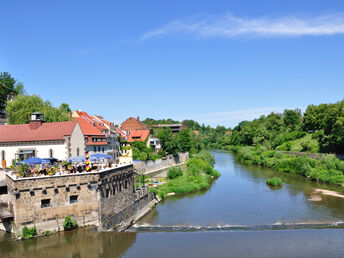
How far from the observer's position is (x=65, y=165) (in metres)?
27.4

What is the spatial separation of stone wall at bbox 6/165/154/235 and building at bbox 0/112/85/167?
1228 centimetres

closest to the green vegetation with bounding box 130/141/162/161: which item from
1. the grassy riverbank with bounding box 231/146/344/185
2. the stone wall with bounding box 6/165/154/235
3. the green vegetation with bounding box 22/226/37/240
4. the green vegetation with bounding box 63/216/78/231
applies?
the grassy riverbank with bounding box 231/146/344/185

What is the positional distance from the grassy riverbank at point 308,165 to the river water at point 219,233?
12360 mm

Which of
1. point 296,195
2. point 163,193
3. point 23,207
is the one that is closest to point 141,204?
Answer: point 163,193

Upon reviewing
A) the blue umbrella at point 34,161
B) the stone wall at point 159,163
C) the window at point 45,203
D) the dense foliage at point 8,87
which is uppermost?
the dense foliage at point 8,87

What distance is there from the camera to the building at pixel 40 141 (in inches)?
1441

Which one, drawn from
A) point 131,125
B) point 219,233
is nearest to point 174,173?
point 219,233

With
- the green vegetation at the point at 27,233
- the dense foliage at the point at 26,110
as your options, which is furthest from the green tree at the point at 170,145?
the green vegetation at the point at 27,233

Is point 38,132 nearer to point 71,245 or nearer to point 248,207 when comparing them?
point 71,245

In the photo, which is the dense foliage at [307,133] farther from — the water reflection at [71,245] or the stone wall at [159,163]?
the water reflection at [71,245]

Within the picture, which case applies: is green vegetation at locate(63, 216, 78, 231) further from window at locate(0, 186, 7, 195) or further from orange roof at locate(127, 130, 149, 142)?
orange roof at locate(127, 130, 149, 142)

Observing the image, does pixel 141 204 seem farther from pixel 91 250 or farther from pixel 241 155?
pixel 241 155

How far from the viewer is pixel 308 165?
58688mm

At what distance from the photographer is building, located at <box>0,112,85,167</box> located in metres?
36.6
